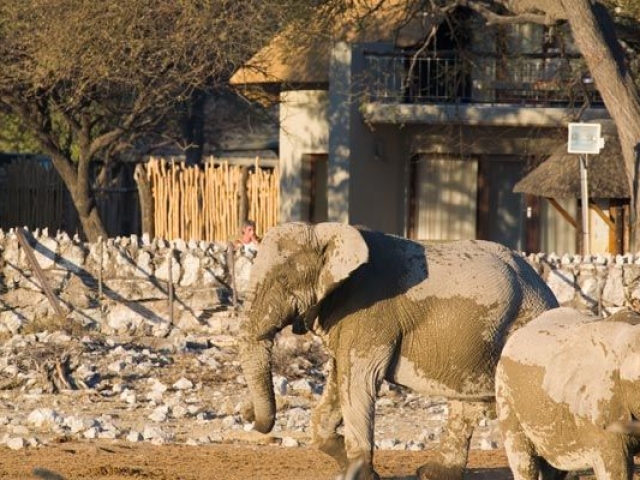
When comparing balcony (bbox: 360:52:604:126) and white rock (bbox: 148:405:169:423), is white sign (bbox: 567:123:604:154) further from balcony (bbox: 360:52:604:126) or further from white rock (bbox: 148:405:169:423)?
balcony (bbox: 360:52:604:126)

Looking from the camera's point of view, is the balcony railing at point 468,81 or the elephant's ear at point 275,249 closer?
the elephant's ear at point 275,249

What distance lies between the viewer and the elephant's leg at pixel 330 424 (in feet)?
42.0

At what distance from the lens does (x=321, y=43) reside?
35250mm

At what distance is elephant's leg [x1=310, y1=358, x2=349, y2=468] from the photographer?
1280cm

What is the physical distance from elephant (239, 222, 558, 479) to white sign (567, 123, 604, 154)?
33.5ft

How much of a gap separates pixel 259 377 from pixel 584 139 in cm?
1121

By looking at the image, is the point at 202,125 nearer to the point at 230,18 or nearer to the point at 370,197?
the point at 370,197

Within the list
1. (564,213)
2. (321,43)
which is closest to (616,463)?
(564,213)

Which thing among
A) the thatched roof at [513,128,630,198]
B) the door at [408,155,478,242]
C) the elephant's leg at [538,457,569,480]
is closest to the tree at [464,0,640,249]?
the thatched roof at [513,128,630,198]

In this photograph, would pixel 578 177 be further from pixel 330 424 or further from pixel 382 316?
pixel 382 316

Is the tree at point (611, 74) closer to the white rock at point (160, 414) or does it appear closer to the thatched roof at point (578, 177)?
the thatched roof at point (578, 177)

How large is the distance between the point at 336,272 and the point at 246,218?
21.6 metres

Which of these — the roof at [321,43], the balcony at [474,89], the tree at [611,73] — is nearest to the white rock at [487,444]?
the tree at [611,73]

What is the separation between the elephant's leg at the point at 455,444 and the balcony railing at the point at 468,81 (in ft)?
69.1
